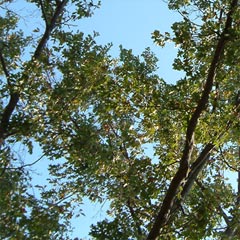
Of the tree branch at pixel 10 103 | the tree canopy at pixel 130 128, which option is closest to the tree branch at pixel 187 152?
the tree canopy at pixel 130 128

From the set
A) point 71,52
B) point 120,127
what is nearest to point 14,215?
point 120,127

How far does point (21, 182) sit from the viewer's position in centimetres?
956

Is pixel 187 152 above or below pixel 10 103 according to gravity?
below

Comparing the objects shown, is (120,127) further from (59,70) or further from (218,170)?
(218,170)

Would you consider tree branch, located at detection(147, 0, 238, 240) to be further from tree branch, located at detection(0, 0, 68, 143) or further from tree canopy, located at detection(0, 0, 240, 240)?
tree branch, located at detection(0, 0, 68, 143)

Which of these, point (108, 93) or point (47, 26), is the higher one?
point (47, 26)

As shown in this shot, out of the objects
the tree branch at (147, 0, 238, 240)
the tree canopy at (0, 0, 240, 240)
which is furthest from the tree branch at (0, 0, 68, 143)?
the tree branch at (147, 0, 238, 240)

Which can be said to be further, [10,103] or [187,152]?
[10,103]

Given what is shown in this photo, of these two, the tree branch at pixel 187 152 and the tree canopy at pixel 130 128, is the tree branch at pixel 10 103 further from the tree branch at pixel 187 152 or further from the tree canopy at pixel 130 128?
the tree branch at pixel 187 152

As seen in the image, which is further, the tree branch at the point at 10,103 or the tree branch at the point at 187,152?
the tree branch at the point at 10,103

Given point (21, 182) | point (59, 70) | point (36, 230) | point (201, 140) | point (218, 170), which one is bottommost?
point (36, 230)

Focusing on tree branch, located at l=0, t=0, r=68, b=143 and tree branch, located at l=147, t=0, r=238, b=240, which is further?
tree branch, located at l=0, t=0, r=68, b=143

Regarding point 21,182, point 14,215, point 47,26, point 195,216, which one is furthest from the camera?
point 47,26

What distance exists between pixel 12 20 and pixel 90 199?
5.51m
